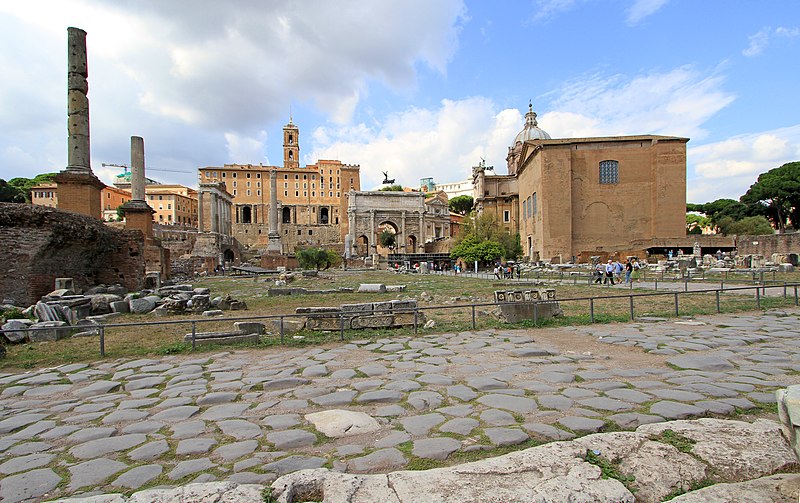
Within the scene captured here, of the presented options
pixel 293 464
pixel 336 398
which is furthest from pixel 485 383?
pixel 293 464

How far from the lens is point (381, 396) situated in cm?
389

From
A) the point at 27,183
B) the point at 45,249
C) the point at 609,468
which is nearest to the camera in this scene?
the point at 609,468

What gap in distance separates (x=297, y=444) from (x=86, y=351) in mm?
5273

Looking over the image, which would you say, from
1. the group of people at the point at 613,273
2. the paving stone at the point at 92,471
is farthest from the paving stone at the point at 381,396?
the group of people at the point at 613,273

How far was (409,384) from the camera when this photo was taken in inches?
168

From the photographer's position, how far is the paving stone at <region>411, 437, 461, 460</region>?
103 inches

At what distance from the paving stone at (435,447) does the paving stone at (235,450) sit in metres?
1.08

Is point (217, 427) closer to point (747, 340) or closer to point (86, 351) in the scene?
point (86, 351)

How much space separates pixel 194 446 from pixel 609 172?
45.0m

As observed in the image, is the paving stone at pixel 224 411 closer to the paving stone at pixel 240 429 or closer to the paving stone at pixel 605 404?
the paving stone at pixel 240 429

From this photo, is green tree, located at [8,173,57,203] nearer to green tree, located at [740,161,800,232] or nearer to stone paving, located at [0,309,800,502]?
stone paving, located at [0,309,800,502]

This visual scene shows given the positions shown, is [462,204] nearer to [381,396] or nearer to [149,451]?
[381,396]

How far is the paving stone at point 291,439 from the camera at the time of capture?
2.86 m

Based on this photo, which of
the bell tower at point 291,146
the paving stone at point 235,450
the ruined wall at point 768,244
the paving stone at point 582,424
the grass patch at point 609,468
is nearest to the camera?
the grass patch at point 609,468
